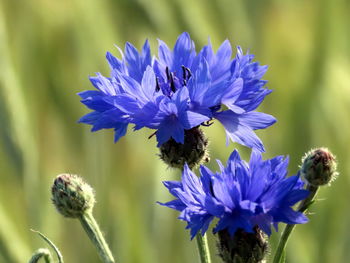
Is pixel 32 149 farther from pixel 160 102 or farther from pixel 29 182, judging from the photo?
pixel 160 102

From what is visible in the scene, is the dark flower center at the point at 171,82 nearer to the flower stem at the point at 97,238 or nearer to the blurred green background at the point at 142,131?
the flower stem at the point at 97,238

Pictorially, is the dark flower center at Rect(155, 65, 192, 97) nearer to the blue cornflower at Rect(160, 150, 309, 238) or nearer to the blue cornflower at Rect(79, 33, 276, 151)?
the blue cornflower at Rect(79, 33, 276, 151)

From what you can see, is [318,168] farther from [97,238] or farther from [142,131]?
[142,131]

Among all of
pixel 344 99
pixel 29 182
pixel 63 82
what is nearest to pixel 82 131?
pixel 63 82

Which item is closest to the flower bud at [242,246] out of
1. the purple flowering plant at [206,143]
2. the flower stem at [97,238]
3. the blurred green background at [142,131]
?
the purple flowering plant at [206,143]

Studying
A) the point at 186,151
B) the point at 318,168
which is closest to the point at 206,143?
the point at 186,151

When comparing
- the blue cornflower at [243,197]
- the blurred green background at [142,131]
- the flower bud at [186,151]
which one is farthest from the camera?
the blurred green background at [142,131]
